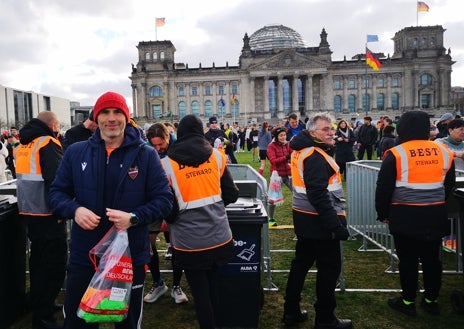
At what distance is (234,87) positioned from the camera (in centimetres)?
8700

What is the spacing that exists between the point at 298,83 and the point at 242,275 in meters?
84.1

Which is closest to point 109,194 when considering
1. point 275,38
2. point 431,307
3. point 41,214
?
point 41,214

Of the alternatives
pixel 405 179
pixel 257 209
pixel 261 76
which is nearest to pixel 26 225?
pixel 257 209

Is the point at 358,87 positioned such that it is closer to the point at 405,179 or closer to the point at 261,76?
the point at 261,76

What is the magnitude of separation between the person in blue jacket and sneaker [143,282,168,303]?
2.03 metres

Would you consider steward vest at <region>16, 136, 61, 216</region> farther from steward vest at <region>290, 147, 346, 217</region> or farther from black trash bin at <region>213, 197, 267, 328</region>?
steward vest at <region>290, 147, 346, 217</region>

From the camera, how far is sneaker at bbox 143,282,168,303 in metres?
5.12

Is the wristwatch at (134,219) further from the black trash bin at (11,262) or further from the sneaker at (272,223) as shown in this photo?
the sneaker at (272,223)

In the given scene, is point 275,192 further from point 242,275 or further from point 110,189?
point 110,189

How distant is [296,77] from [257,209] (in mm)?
82667

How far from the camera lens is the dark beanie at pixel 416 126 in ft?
15.0

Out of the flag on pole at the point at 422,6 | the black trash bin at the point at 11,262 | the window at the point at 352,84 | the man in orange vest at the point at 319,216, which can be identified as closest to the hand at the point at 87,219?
the black trash bin at the point at 11,262

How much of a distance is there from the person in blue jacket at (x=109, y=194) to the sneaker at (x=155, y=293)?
6.67ft

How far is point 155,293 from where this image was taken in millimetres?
5199
